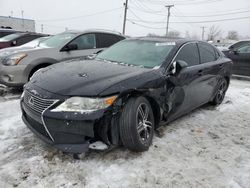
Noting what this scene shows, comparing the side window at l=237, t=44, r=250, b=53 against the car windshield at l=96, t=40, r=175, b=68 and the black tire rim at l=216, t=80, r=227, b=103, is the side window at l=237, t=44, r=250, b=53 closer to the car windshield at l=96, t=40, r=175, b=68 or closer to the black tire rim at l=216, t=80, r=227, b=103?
the black tire rim at l=216, t=80, r=227, b=103

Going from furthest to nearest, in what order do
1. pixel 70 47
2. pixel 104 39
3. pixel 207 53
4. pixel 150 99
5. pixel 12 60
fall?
1. pixel 104 39
2. pixel 70 47
3. pixel 12 60
4. pixel 207 53
5. pixel 150 99

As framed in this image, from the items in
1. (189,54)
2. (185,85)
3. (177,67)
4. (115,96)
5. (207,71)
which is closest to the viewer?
(115,96)

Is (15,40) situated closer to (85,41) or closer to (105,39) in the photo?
(85,41)

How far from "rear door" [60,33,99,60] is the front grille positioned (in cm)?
321

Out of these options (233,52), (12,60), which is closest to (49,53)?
(12,60)

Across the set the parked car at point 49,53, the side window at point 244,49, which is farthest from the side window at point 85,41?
the side window at point 244,49

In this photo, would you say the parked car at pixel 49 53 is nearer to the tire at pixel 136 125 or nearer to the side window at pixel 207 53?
the side window at pixel 207 53

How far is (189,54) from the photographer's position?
429 cm

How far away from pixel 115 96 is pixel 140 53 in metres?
1.43

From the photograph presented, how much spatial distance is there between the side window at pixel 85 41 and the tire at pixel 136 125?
3.81m

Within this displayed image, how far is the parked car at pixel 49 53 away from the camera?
558 centimetres

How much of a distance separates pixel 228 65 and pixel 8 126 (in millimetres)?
4732

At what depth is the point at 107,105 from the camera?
2.74 meters

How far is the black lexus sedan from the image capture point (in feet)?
8.93
